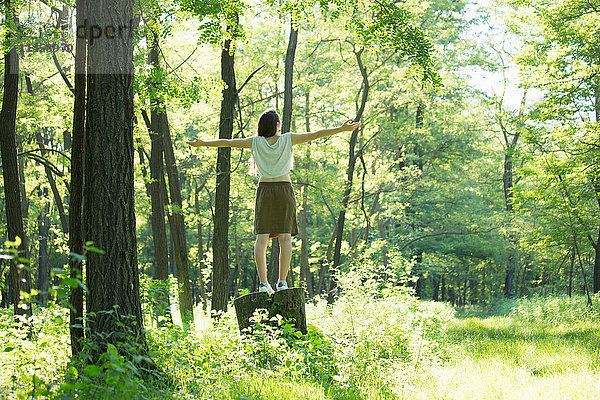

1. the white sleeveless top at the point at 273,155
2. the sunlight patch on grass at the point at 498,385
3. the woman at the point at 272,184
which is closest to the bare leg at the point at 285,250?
the woman at the point at 272,184

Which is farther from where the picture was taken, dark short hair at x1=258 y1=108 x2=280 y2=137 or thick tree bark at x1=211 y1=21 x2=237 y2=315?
thick tree bark at x1=211 y1=21 x2=237 y2=315

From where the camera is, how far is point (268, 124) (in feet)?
21.0

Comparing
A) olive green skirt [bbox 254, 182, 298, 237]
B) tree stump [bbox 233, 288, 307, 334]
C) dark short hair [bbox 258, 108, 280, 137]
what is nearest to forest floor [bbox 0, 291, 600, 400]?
tree stump [bbox 233, 288, 307, 334]

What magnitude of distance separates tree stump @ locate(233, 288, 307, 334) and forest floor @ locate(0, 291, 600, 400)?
258mm

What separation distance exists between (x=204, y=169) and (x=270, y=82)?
4431 mm

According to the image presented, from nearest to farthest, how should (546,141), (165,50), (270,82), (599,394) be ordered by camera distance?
(599,394) → (165,50) → (546,141) → (270,82)

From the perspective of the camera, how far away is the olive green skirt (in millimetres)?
6453

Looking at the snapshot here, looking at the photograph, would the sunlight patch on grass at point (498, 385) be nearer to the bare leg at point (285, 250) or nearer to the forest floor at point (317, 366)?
the forest floor at point (317, 366)

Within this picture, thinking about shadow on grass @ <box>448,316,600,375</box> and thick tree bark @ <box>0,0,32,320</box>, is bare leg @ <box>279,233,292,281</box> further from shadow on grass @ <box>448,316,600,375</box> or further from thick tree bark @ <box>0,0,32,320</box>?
thick tree bark @ <box>0,0,32,320</box>

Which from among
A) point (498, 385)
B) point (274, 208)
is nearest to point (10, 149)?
point (274, 208)

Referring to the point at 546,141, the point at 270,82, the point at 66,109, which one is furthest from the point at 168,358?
the point at 270,82

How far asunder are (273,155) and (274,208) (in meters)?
0.64

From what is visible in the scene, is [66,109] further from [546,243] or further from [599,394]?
[546,243]

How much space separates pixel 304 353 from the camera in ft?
18.6
